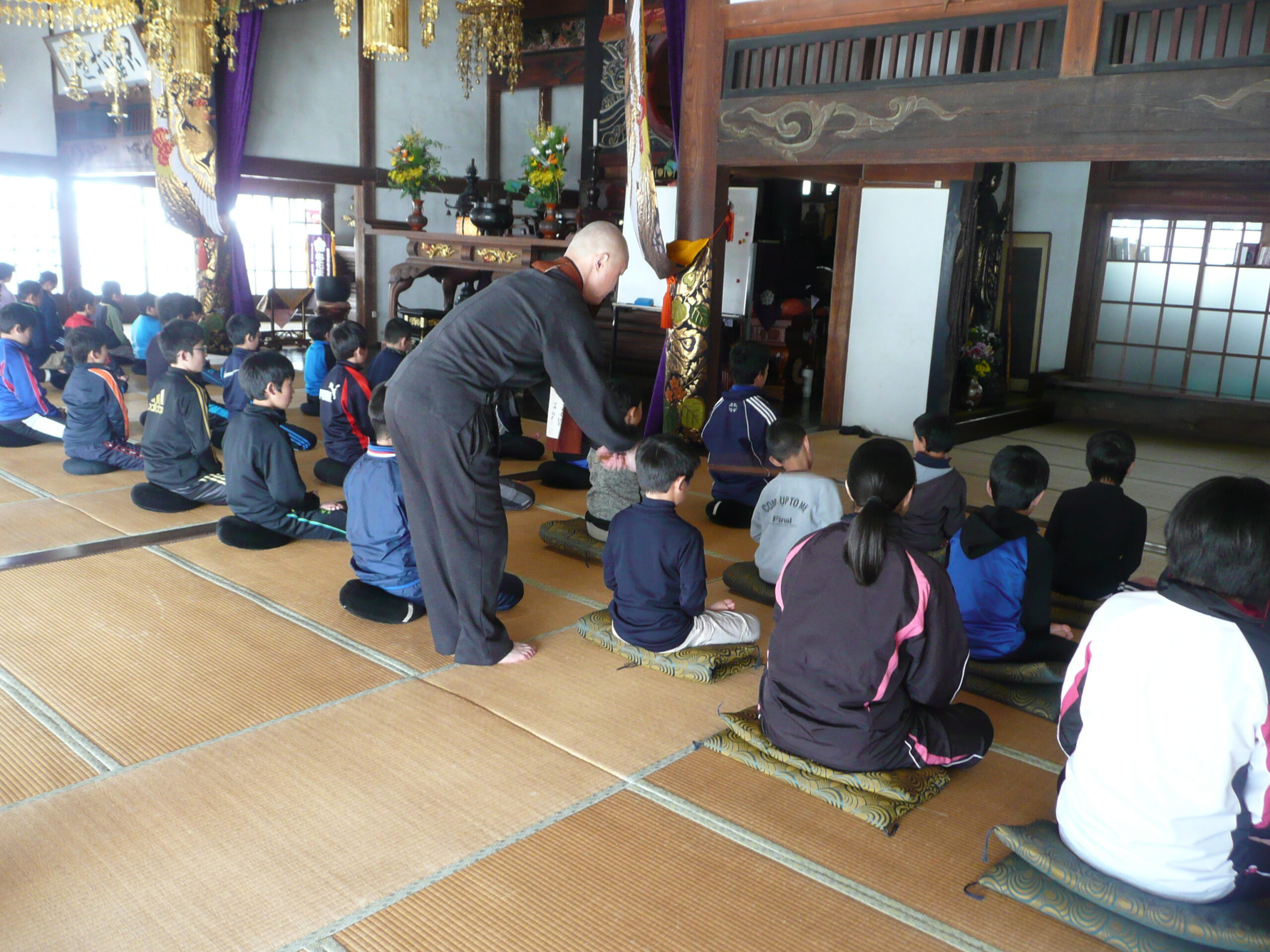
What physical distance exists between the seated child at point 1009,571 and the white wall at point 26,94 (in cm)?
965

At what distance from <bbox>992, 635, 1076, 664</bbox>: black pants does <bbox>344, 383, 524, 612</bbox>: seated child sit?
5.21ft

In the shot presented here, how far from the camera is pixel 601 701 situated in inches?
103

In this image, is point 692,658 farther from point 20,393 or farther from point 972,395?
point 972,395

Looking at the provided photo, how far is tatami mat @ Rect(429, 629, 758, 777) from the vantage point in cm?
238

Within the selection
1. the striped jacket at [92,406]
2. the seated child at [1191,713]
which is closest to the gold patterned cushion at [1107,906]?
the seated child at [1191,713]

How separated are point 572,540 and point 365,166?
22.3 feet

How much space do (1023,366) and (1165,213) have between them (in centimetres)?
152

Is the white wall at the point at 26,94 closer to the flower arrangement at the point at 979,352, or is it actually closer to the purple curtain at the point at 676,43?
the purple curtain at the point at 676,43

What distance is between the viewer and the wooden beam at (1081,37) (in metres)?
3.59

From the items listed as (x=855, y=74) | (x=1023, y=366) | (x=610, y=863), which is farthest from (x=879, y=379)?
(x=610, y=863)

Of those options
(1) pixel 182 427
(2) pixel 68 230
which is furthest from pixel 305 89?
(1) pixel 182 427

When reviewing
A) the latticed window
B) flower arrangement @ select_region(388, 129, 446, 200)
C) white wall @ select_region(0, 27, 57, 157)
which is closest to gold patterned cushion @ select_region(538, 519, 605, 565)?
flower arrangement @ select_region(388, 129, 446, 200)

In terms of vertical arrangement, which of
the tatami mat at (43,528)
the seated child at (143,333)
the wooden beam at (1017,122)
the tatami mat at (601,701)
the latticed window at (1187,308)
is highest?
the wooden beam at (1017,122)

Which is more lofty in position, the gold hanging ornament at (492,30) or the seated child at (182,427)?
the gold hanging ornament at (492,30)
